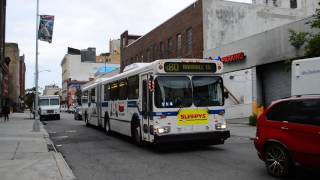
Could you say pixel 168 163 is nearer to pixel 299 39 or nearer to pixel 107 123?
pixel 107 123

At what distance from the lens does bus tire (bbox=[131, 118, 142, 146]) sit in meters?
15.8

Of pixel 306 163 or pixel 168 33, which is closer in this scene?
pixel 306 163

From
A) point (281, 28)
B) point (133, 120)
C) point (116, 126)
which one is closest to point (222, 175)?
point (133, 120)

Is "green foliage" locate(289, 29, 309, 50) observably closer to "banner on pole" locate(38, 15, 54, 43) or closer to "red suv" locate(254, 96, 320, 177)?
"red suv" locate(254, 96, 320, 177)

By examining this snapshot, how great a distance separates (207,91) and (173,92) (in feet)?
3.94

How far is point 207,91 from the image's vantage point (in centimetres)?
1483

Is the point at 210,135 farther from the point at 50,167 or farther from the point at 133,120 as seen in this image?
the point at 50,167

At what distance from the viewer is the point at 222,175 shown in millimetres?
10125

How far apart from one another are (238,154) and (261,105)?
57.9ft

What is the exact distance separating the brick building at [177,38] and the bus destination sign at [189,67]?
24948 millimetres

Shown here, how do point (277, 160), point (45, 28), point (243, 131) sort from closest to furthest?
point (277, 160), point (243, 131), point (45, 28)

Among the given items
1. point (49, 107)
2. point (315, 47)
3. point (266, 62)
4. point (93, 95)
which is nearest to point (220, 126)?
point (315, 47)

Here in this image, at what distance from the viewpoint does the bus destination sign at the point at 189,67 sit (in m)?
14.4

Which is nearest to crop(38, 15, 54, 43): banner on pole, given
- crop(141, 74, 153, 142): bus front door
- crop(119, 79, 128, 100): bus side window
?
crop(119, 79, 128, 100): bus side window
